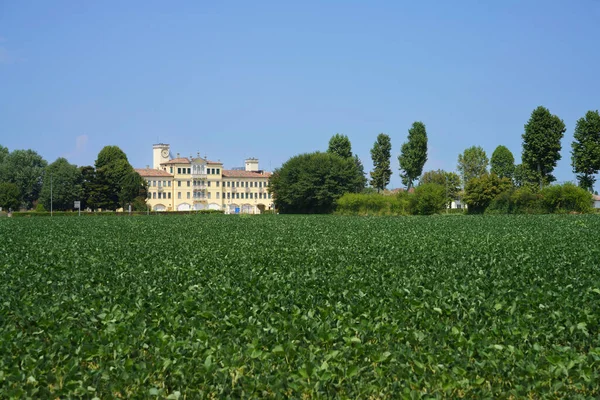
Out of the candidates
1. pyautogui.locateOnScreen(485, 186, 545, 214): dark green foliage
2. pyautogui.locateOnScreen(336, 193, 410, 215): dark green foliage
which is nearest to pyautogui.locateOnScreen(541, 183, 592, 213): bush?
pyautogui.locateOnScreen(485, 186, 545, 214): dark green foliage

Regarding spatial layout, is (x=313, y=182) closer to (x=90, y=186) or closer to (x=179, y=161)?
(x=90, y=186)

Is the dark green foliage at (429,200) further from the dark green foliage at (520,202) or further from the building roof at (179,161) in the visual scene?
the building roof at (179,161)

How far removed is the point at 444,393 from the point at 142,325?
4.50 m

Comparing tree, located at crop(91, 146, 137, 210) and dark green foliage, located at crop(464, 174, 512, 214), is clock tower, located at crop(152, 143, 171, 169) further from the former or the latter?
dark green foliage, located at crop(464, 174, 512, 214)

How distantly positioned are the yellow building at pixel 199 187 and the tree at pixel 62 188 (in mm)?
21375

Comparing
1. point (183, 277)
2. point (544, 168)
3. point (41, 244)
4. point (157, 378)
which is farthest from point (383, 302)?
point (544, 168)

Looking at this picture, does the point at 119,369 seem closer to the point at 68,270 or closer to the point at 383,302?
the point at 383,302

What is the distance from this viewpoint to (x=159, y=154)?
146 m

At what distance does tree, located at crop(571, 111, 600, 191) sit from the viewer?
80688 mm

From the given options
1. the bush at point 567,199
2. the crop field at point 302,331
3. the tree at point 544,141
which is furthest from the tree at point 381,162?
the crop field at point 302,331

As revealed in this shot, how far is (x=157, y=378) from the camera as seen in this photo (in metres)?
7.79

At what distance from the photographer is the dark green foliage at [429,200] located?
83.2 m

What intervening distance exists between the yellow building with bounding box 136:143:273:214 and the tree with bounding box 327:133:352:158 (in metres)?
21.5

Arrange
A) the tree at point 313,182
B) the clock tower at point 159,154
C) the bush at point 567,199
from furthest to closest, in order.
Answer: the clock tower at point 159,154, the tree at point 313,182, the bush at point 567,199
